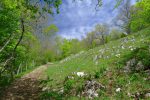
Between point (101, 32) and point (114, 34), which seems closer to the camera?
point (114, 34)

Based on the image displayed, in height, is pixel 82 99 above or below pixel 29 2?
below

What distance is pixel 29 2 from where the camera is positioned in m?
12.2

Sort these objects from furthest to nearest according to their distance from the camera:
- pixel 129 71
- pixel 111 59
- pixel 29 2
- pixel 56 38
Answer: pixel 56 38 < pixel 111 59 < pixel 129 71 < pixel 29 2

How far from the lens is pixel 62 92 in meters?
16.8

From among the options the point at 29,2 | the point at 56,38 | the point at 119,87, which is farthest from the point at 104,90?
the point at 56,38

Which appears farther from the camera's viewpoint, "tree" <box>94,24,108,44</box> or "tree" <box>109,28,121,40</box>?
"tree" <box>94,24,108,44</box>

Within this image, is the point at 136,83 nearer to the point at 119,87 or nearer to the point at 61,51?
the point at 119,87

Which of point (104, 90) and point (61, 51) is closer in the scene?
point (104, 90)

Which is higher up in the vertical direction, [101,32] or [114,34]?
[101,32]

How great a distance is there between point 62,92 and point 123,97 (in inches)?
206

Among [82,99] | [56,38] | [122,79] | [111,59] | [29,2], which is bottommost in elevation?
[82,99]

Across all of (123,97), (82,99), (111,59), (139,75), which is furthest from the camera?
(111,59)

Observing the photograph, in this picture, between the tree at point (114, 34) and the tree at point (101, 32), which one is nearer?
the tree at point (114, 34)

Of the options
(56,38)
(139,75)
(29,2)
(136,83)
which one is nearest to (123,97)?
(136,83)
